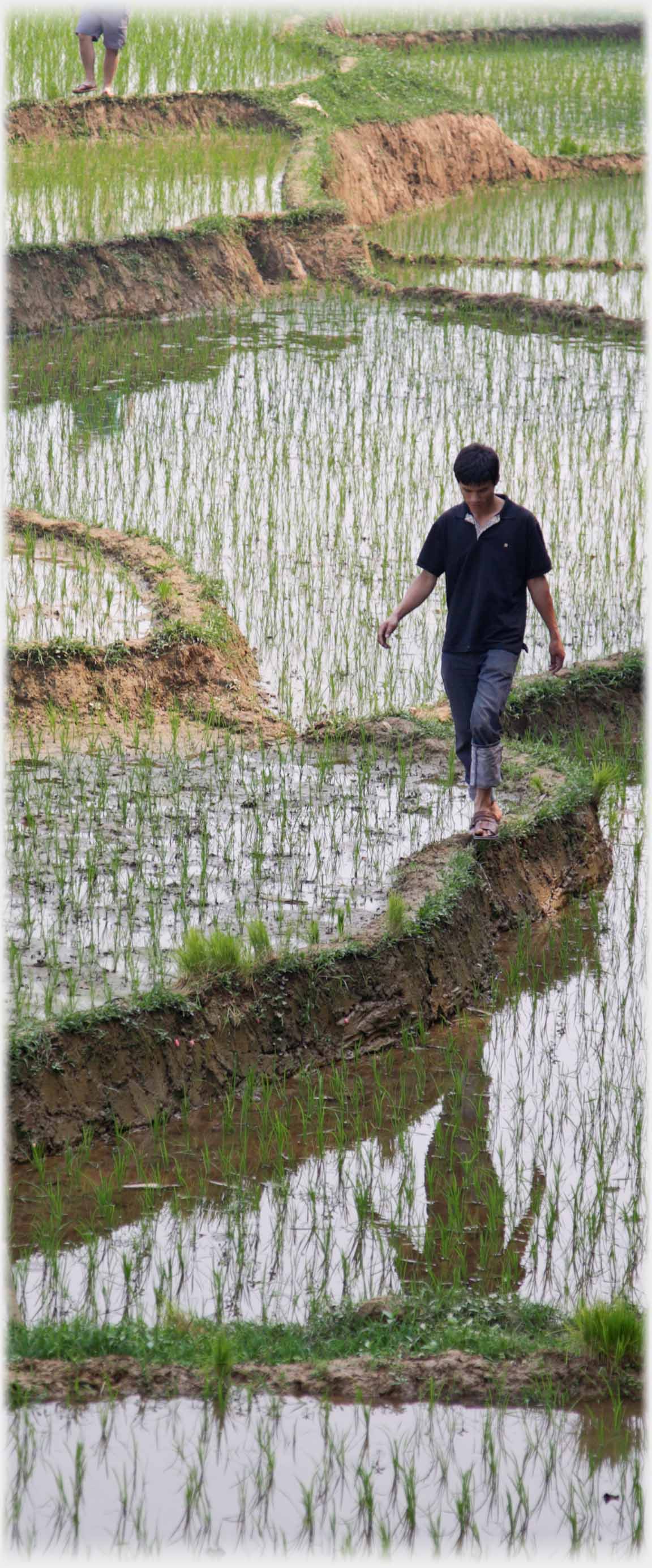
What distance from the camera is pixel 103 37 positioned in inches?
477

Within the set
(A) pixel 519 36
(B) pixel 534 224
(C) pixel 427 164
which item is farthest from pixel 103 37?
(A) pixel 519 36

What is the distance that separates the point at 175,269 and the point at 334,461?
3.92 metres

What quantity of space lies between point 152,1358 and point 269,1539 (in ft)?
1.48

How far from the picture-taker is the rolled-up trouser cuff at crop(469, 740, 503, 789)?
15.6 feet

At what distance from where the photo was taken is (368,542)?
775cm

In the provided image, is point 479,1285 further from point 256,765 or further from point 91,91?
point 91,91

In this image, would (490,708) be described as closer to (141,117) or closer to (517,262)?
(517,262)

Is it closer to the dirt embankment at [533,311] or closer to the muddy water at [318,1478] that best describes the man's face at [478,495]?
the muddy water at [318,1478]

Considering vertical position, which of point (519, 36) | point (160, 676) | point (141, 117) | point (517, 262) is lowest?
point (160, 676)

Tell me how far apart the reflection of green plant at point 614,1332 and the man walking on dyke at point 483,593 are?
198 cm

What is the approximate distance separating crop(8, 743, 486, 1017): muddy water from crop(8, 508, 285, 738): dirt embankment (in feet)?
1.39

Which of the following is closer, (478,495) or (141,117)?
(478,495)

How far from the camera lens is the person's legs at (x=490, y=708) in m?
4.62

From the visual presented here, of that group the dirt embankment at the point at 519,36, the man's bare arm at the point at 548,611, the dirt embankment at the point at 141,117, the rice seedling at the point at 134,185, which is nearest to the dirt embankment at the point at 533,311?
the rice seedling at the point at 134,185
